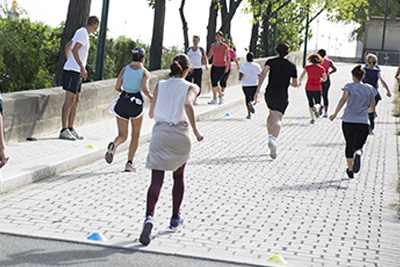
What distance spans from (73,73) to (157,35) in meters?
11.1

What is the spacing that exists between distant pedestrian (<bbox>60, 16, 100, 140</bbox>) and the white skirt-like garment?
5.23 metres

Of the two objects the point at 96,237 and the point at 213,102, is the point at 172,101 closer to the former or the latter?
the point at 96,237

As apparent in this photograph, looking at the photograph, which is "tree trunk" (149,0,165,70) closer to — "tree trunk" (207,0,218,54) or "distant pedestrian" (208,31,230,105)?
"distant pedestrian" (208,31,230,105)

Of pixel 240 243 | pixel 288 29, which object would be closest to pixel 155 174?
pixel 240 243

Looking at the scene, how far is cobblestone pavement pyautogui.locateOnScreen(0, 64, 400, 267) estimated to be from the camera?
6.67m

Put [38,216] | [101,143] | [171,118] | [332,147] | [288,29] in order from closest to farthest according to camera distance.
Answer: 1. [171,118]
2. [38,216]
3. [101,143]
4. [332,147]
5. [288,29]

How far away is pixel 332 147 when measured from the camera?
45.5 feet

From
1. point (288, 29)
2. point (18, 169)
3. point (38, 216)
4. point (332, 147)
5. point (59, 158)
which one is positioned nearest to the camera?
point (38, 216)

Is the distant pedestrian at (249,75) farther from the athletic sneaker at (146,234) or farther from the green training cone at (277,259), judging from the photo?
the green training cone at (277,259)

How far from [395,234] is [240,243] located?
1774 mm

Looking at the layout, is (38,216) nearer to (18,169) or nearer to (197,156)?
(18,169)

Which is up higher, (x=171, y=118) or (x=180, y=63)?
(x=180, y=63)

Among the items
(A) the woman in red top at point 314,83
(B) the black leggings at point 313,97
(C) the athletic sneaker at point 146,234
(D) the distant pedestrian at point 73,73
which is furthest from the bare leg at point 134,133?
(B) the black leggings at point 313,97

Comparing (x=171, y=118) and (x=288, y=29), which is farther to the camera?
(x=288, y=29)
